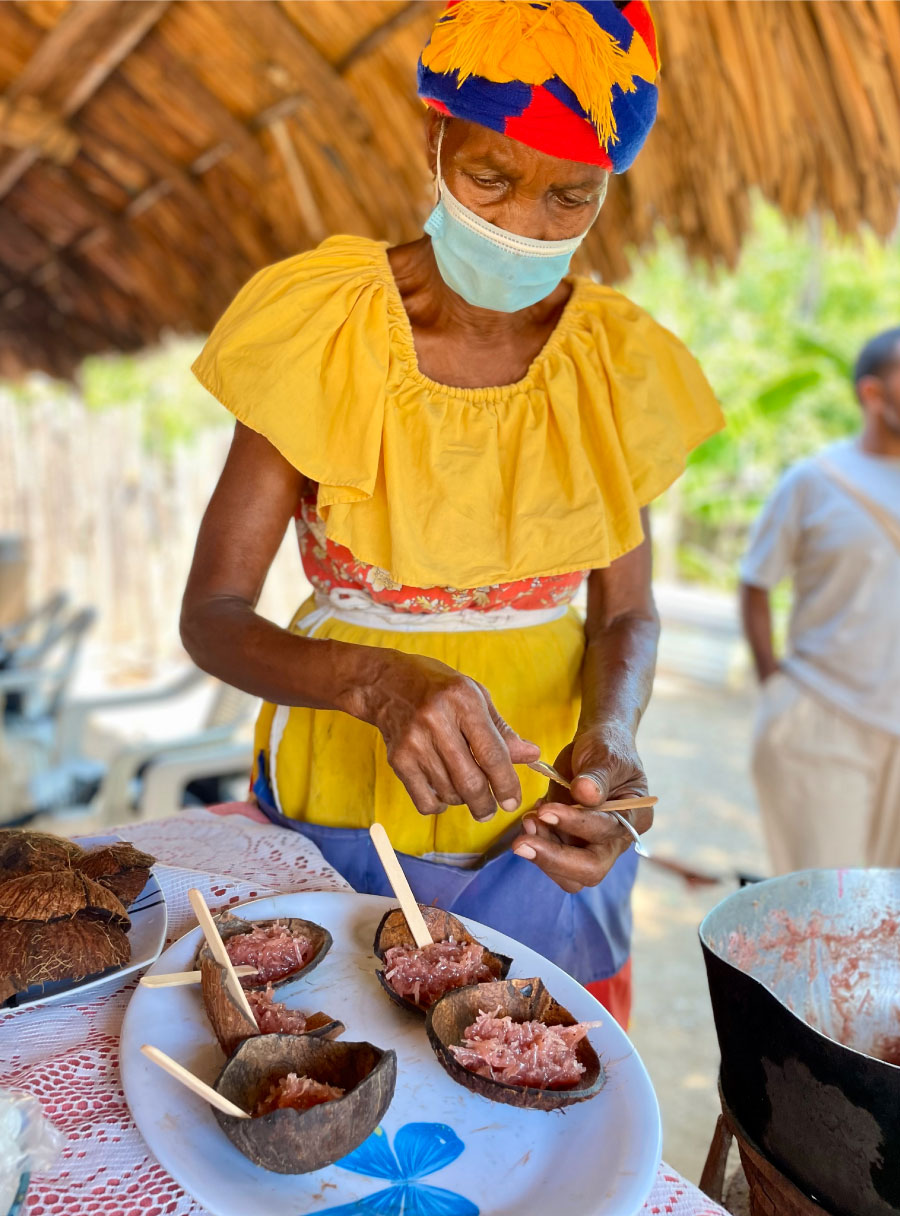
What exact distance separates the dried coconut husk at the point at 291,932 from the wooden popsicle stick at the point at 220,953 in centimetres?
2

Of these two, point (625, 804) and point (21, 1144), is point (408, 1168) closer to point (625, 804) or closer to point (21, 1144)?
point (21, 1144)

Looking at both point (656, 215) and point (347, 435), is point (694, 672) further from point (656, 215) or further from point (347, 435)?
point (347, 435)

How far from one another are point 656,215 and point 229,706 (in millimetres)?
2461

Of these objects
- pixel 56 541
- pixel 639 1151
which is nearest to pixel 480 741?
pixel 639 1151

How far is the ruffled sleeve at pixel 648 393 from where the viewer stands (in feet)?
4.94

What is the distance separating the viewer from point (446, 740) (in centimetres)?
110

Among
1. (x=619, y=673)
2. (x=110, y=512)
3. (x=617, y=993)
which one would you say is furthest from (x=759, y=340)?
(x=617, y=993)

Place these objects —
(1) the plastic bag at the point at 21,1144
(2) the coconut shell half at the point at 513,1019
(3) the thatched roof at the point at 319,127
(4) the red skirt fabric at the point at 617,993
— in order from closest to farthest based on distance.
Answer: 1. (1) the plastic bag at the point at 21,1144
2. (2) the coconut shell half at the point at 513,1019
3. (4) the red skirt fabric at the point at 617,993
4. (3) the thatched roof at the point at 319,127

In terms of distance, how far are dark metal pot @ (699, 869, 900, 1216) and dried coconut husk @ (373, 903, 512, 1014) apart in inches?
8.7

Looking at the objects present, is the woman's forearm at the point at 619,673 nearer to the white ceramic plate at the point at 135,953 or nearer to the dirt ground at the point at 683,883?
the white ceramic plate at the point at 135,953

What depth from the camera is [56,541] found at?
23.8 ft

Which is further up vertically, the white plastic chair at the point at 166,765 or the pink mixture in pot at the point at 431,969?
the pink mixture in pot at the point at 431,969

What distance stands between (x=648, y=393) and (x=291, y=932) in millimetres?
929

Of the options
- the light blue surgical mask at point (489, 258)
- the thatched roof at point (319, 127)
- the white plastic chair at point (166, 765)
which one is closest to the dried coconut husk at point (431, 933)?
the light blue surgical mask at point (489, 258)
